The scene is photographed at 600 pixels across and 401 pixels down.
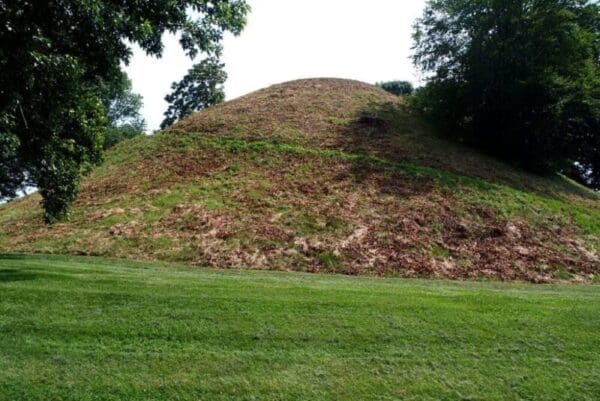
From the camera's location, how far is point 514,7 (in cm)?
2569

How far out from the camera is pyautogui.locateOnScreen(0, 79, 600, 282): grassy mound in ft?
44.8

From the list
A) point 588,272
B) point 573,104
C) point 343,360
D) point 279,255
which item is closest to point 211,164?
point 279,255

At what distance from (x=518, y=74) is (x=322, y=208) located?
15.7m

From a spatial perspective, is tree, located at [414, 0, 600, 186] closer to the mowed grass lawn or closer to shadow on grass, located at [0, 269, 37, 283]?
the mowed grass lawn

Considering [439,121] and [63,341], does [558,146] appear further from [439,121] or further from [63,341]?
[63,341]

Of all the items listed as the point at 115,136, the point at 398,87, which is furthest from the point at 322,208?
the point at 398,87

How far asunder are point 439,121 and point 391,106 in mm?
4131

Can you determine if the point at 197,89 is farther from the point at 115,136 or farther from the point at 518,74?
the point at 518,74

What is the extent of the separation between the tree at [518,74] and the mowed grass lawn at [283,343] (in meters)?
20.1

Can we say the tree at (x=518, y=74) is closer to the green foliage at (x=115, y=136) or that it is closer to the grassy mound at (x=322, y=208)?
the grassy mound at (x=322, y=208)

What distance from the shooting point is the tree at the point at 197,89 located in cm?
5962

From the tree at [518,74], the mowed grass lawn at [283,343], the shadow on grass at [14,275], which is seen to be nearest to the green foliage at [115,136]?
the tree at [518,74]

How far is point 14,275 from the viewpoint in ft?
27.2

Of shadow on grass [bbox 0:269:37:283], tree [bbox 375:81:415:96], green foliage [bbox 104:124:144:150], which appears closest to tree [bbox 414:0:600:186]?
shadow on grass [bbox 0:269:37:283]
